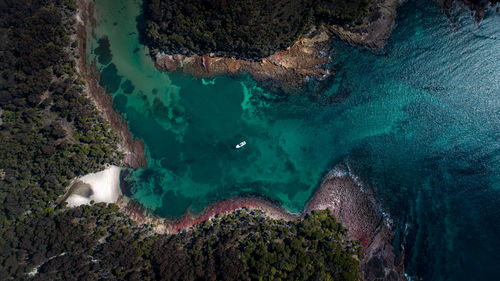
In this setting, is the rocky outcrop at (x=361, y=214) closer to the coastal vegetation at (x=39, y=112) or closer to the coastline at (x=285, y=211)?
the coastline at (x=285, y=211)

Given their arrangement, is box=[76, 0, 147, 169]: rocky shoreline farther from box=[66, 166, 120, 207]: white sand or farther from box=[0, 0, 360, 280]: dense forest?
box=[66, 166, 120, 207]: white sand

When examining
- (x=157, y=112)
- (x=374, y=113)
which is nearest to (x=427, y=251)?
(x=374, y=113)

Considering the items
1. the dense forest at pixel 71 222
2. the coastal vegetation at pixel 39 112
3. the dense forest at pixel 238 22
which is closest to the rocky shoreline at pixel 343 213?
the dense forest at pixel 71 222

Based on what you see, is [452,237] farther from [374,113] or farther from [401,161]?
[374,113]

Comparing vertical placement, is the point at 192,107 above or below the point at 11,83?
below

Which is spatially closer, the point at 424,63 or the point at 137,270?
the point at 137,270

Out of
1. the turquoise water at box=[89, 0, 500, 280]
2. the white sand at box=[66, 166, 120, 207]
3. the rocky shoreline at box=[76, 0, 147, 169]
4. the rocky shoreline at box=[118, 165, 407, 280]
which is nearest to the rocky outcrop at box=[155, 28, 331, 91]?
the turquoise water at box=[89, 0, 500, 280]

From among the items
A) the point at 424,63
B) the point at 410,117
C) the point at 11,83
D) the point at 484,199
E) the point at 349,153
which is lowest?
the point at 484,199

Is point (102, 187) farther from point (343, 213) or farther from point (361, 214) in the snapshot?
point (361, 214)
